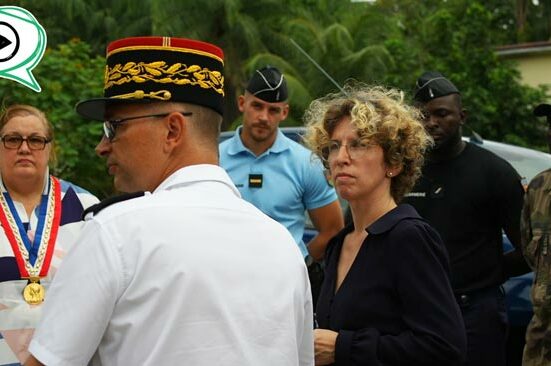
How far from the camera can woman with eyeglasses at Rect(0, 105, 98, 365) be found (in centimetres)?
A: 442

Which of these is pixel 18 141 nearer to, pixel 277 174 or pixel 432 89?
pixel 277 174

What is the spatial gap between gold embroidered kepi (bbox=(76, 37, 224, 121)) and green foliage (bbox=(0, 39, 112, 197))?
7.77m

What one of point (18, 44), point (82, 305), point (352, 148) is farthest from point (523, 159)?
point (82, 305)

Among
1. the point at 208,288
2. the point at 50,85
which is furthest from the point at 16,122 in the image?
the point at 50,85

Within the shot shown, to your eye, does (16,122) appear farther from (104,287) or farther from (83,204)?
(104,287)

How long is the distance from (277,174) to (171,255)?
380 centimetres

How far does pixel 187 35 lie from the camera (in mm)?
32938

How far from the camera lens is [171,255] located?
85.6 inches

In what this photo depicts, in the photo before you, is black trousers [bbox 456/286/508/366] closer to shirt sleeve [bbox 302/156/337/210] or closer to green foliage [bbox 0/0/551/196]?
shirt sleeve [bbox 302/156/337/210]

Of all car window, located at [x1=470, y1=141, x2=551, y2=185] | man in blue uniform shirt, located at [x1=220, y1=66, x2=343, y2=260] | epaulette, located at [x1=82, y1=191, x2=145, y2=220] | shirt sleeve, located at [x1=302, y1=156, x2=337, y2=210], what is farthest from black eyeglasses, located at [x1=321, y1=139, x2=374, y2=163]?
car window, located at [x1=470, y1=141, x2=551, y2=185]

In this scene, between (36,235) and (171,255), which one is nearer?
(171,255)

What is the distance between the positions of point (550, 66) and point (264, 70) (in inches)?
1177

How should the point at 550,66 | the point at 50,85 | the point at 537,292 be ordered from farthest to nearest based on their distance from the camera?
the point at 550,66 < the point at 50,85 < the point at 537,292

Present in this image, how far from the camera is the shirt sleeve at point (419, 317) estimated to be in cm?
331
